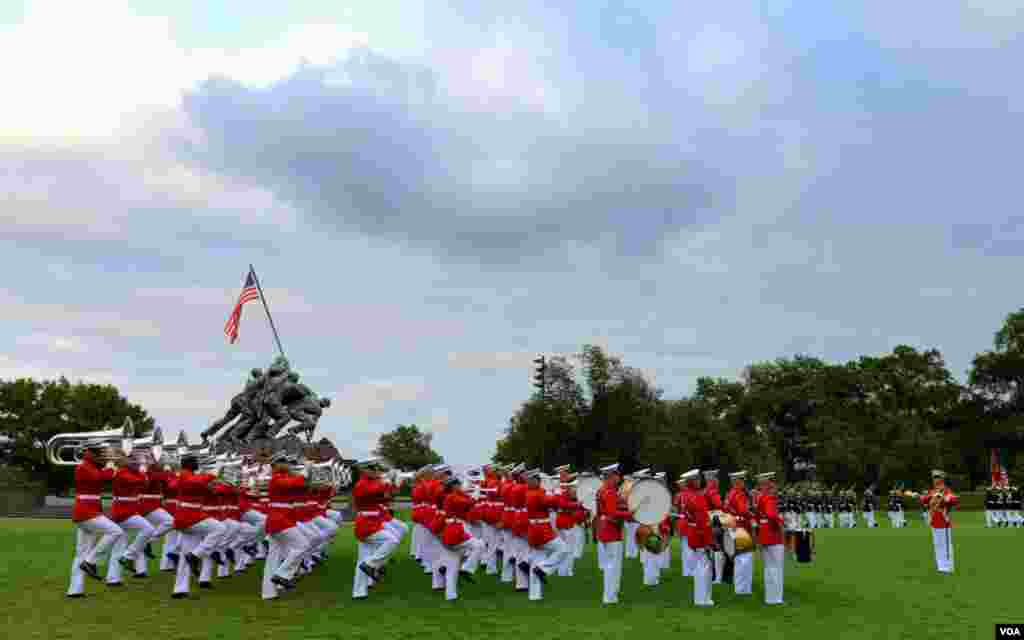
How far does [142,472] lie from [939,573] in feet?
52.8

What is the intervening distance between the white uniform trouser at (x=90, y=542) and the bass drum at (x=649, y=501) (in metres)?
8.50

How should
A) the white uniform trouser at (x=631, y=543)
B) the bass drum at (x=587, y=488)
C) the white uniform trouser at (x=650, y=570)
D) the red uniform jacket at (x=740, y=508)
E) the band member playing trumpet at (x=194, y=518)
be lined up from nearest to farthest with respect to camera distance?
the band member playing trumpet at (x=194, y=518) → the red uniform jacket at (x=740, y=508) → the white uniform trouser at (x=650, y=570) → the bass drum at (x=587, y=488) → the white uniform trouser at (x=631, y=543)

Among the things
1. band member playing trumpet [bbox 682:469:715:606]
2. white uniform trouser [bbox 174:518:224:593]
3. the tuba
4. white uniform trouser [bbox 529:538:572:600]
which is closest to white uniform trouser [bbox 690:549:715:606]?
band member playing trumpet [bbox 682:469:715:606]

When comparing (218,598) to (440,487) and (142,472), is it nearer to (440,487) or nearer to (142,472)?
(142,472)

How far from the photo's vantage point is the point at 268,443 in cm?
3722

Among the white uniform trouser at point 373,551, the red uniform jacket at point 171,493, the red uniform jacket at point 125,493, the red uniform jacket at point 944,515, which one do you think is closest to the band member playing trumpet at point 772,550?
the white uniform trouser at point 373,551

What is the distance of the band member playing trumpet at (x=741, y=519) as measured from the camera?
15.7 m

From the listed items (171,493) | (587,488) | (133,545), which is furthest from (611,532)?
(133,545)

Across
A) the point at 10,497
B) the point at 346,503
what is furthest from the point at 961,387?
the point at 10,497

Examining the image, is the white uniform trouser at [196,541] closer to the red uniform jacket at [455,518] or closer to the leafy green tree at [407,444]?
the red uniform jacket at [455,518]

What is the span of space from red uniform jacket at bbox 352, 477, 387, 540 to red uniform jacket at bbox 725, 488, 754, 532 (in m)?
6.06

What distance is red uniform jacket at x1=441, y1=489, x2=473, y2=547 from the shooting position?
15000mm

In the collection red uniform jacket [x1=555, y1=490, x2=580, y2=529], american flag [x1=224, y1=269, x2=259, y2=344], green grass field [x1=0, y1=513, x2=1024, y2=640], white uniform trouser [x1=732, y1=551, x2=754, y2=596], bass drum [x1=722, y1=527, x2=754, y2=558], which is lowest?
green grass field [x1=0, y1=513, x2=1024, y2=640]

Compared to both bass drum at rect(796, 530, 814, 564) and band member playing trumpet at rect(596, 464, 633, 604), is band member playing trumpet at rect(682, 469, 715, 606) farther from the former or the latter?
bass drum at rect(796, 530, 814, 564)
